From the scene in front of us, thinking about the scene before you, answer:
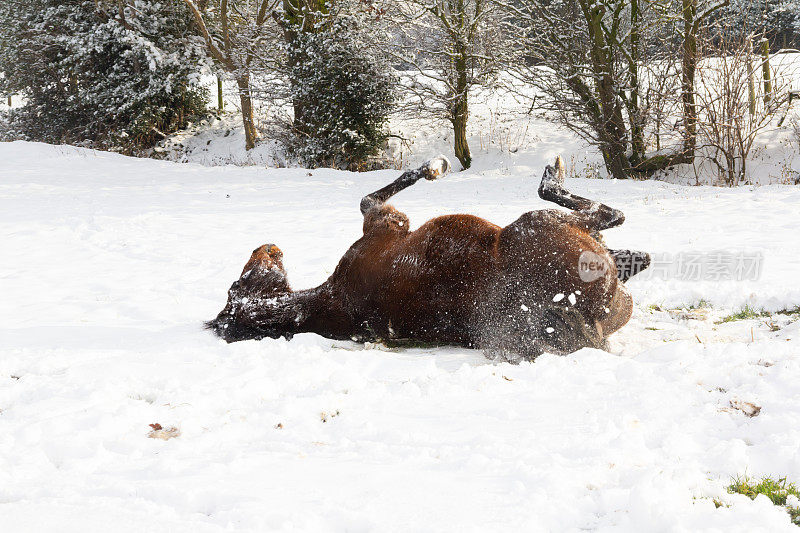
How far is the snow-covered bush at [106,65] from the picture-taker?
1636 centimetres

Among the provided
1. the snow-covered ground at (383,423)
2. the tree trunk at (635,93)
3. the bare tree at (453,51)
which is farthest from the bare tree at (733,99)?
the snow-covered ground at (383,423)

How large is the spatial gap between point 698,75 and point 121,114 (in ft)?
48.7

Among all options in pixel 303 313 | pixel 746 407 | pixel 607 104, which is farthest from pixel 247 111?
pixel 746 407

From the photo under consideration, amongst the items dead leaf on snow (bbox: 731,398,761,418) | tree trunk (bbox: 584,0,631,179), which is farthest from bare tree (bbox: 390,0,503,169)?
dead leaf on snow (bbox: 731,398,761,418)

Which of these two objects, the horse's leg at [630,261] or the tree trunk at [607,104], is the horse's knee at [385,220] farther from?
the tree trunk at [607,104]

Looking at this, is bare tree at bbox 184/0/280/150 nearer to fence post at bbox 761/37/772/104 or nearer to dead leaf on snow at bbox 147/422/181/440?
fence post at bbox 761/37/772/104

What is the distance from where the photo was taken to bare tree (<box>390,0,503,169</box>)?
1311 cm

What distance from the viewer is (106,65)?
1730 cm

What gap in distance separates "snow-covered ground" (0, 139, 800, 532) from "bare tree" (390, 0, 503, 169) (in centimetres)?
970

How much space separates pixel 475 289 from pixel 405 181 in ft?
4.48

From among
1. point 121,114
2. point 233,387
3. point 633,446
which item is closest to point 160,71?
point 121,114

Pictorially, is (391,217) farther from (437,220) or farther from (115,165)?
(115,165)

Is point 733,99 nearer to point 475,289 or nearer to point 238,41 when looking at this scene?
point 475,289

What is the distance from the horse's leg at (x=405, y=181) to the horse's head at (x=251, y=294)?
2.35 feet
